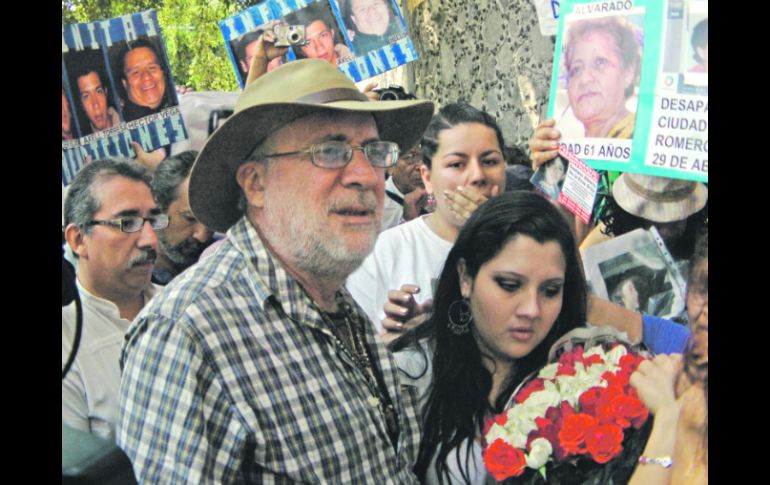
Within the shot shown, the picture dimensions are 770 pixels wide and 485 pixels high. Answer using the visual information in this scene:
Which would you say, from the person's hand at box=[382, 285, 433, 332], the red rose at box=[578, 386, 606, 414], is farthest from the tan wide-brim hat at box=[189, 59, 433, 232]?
the red rose at box=[578, 386, 606, 414]

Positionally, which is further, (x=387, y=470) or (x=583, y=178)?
(x=583, y=178)

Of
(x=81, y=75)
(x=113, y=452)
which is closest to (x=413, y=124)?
(x=81, y=75)

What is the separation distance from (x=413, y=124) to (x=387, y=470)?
1.11 meters

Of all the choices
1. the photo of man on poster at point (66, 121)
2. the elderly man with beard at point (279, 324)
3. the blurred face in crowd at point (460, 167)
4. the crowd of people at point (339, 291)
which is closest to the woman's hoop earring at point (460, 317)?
the crowd of people at point (339, 291)

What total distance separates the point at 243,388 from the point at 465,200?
115cm

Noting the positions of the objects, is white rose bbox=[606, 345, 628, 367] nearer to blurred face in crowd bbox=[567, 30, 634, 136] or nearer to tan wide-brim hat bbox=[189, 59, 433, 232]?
blurred face in crowd bbox=[567, 30, 634, 136]

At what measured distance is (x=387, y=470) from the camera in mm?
2244

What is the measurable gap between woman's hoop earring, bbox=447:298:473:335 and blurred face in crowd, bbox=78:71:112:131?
130cm

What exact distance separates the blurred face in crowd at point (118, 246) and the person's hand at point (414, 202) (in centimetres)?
85

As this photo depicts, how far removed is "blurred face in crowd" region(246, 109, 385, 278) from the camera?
2271mm

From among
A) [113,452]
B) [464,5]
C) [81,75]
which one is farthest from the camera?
[464,5]

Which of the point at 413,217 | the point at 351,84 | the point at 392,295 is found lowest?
the point at 392,295

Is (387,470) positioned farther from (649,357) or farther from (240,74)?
(240,74)

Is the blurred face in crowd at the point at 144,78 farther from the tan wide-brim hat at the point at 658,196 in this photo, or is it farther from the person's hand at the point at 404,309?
the tan wide-brim hat at the point at 658,196
